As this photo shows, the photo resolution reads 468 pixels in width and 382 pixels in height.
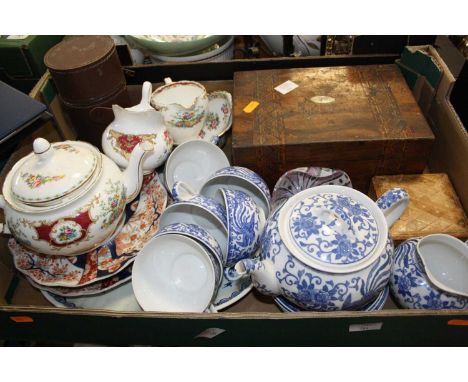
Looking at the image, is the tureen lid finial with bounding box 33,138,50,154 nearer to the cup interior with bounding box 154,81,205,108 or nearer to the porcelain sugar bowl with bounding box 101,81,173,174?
the porcelain sugar bowl with bounding box 101,81,173,174

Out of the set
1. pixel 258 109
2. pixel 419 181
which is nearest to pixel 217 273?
pixel 258 109

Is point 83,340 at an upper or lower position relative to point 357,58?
lower

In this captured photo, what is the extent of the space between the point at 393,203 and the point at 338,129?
40 centimetres

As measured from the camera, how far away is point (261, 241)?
38.1 inches

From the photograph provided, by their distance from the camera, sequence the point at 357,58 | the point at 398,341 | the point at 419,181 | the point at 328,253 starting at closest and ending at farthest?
the point at 328,253 < the point at 398,341 < the point at 419,181 < the point at 357,58

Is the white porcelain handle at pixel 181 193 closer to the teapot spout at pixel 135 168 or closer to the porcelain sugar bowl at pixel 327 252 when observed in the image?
the teapot spout at pixel 135 168

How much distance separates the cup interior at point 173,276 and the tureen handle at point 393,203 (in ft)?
1.47

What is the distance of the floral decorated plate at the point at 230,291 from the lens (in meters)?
1.08

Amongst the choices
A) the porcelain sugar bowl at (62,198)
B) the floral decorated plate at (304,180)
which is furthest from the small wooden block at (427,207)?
the porcelain sugar bowl at (62,198)

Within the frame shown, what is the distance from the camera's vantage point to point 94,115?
1.39 m

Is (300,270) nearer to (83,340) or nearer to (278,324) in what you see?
(278,324)

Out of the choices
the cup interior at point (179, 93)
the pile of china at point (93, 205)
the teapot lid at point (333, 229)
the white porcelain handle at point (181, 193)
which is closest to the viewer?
the teapot lid at point (333, 229)

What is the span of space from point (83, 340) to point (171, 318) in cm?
32

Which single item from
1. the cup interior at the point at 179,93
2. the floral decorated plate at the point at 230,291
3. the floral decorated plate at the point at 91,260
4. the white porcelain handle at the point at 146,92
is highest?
the white porcelain handle at the point at 146,92
